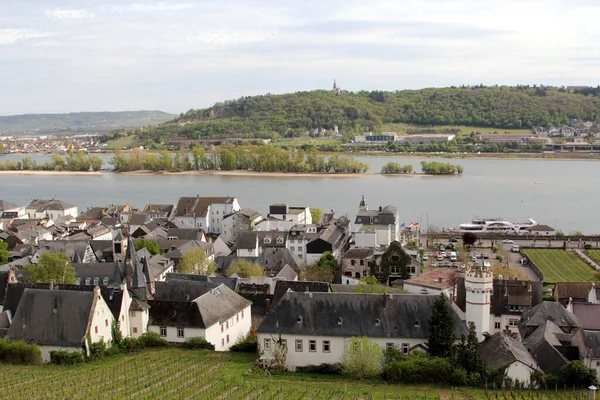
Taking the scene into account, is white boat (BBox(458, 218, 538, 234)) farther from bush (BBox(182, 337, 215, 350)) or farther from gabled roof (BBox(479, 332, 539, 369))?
bush (BBox(182, 337, 215, 350))

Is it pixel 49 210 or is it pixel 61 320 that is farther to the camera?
pixel 49 210

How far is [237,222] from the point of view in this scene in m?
44.3

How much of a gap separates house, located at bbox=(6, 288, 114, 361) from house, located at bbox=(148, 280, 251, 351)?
1556 millimetres

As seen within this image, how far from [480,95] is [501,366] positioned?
142791 mm

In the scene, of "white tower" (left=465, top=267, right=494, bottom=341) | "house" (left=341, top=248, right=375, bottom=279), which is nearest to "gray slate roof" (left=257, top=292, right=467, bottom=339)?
"white tower" (left=465, top=267, right=494, bottom=341)

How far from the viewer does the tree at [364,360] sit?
53.6 ft

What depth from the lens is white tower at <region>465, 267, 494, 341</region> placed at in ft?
58.9

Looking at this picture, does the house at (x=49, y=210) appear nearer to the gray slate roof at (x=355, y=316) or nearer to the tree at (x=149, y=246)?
the tree at (x=149, y=246)

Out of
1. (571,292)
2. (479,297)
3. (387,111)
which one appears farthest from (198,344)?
(387,111)

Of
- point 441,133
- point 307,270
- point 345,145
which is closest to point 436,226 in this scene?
point 307,270

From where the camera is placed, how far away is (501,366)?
15.9 metres

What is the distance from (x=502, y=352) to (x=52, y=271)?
1692cm

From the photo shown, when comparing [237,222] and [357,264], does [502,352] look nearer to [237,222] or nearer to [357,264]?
[357,264]

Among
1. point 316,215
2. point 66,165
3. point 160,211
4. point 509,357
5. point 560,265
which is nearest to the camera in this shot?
point 509,357
